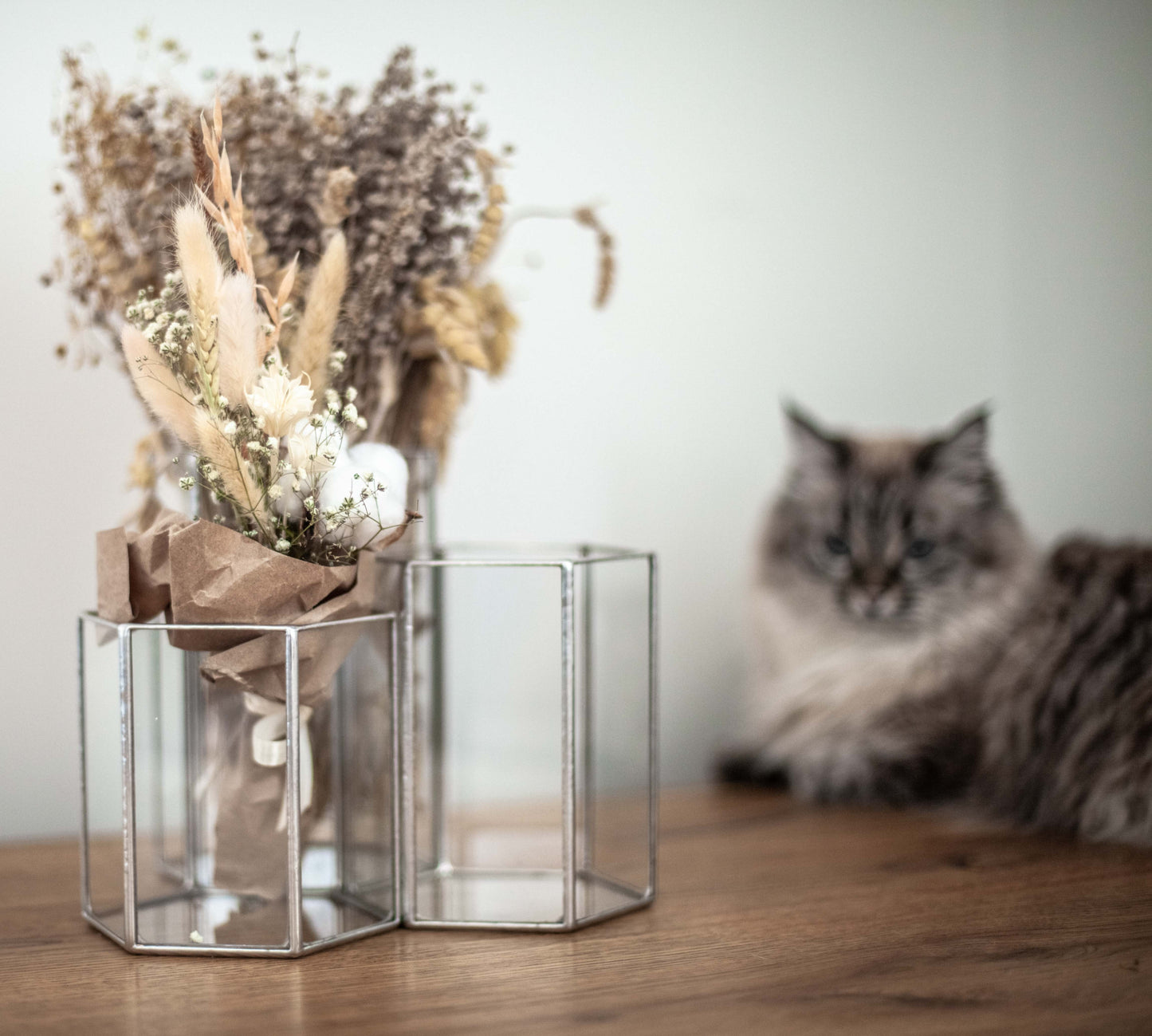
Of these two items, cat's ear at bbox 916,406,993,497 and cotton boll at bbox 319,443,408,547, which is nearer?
cotton boll at bbox 319,443,408,547

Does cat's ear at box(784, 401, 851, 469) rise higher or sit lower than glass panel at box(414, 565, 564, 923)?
higher

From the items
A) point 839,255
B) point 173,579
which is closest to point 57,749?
point 173,579

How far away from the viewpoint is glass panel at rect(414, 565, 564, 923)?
0.83 m

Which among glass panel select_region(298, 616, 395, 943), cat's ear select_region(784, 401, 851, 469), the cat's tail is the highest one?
cat's ear select_region(784, 401, 851, 469)

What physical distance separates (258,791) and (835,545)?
647 millimetres

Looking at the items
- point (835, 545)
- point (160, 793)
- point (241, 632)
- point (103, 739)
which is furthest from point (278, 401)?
point (835, 545)

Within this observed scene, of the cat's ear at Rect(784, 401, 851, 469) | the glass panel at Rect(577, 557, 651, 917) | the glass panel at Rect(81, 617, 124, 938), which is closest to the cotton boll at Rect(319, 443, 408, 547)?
the glass panel at Rect(577, 557, 651, 917)

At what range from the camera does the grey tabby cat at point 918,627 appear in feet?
3.32

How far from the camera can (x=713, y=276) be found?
48.6 inches

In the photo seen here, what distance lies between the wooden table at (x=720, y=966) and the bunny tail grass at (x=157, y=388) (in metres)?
0.34

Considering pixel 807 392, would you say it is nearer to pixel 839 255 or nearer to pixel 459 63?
pixel 839 255

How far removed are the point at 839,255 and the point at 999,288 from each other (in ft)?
0.75

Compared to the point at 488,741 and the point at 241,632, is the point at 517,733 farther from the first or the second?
the point at 241,632

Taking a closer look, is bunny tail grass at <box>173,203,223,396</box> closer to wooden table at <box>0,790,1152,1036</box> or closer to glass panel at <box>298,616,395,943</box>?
glass panel at <box>298,616,395,943</box>
